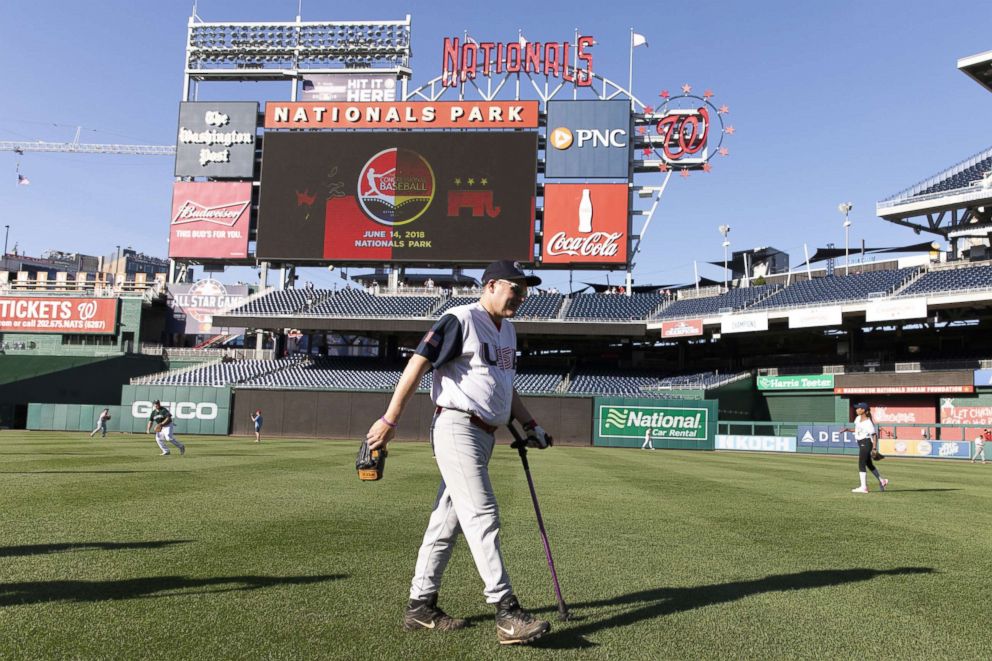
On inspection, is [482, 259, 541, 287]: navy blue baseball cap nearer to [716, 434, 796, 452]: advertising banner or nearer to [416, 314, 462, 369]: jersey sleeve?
[416, 314, 462, 369]: jersey sleeve

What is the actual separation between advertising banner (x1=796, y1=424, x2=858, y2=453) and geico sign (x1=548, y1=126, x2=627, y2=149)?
18.3 m

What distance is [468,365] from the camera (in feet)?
15.2

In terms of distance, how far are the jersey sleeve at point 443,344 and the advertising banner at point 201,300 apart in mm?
51854

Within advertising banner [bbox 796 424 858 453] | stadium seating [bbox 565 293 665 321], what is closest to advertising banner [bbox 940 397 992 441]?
advertising banner [bbox 796 424 858 453]

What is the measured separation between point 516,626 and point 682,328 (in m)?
38.2

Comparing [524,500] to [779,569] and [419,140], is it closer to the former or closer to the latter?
[779,569]

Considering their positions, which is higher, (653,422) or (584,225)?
(584,225)

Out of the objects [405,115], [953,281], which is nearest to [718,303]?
[953,281]

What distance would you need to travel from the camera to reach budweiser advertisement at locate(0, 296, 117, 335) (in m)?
49.8

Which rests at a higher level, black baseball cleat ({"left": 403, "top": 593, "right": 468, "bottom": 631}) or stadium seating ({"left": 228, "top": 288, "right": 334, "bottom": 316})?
stadium seating ({"left": 228, "top": 288, "right": 334, "bottom": 316})

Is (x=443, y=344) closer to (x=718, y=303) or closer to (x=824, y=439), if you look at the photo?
(x=824, y=439)

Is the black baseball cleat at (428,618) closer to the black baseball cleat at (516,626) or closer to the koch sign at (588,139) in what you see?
the black baseball cleat at (516,626)

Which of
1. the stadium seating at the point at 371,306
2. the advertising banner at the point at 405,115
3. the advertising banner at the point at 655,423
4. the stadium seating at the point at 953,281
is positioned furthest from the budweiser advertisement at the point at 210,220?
the stadium seating at the point at 953,281

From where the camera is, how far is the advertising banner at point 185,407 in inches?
1592
